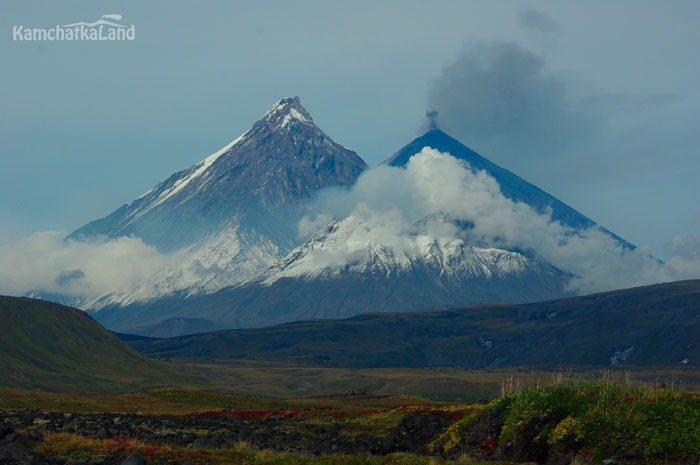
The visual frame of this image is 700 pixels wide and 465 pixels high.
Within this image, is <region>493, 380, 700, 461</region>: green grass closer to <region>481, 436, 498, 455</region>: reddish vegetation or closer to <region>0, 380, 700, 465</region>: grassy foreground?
<region>0, 380, 700, 465</region>: grassy foreground

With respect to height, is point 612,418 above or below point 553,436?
above

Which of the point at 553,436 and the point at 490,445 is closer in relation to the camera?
the point at 553,436

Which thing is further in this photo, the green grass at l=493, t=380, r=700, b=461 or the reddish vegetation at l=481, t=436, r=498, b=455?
the reddish vegetation at l=481, t=436, r=498, b=455

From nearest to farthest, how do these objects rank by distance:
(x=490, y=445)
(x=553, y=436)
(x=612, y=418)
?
1. (x=612, y=418)
2. (x=553, y=436)
3. (x=490, y=445)

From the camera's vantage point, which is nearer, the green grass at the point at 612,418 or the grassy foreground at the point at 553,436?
the grassy foreground at the point at 553,436

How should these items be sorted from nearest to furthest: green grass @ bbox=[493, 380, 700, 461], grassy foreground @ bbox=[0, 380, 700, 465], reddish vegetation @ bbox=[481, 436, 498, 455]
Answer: grassy foreground @ bbox=[0, 380, 700, 465] → green grass @ bbox=[493, 380, 700, 461] → reddish vegetation @ bbox=[481, 436, 498, 455]

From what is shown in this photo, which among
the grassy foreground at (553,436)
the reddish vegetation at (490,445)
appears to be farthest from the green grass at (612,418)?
the reddish vegetation at (490,445)

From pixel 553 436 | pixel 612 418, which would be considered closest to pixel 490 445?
pixel 553 436

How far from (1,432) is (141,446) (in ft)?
22.1

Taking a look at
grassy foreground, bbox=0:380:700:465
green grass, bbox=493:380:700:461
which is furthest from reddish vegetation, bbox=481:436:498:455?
green grass, bbox=493:380:700:461

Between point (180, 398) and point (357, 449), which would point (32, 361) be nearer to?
point (180, 398)

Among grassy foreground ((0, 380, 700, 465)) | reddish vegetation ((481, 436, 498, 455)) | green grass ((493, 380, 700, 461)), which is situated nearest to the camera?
grassy foreground ((0, 380, 700, 465))

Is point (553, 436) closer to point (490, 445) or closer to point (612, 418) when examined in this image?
point (612, 418)

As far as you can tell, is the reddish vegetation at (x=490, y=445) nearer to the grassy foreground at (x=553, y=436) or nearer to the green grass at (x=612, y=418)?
the grassy foreground at (x=553, y=436)
